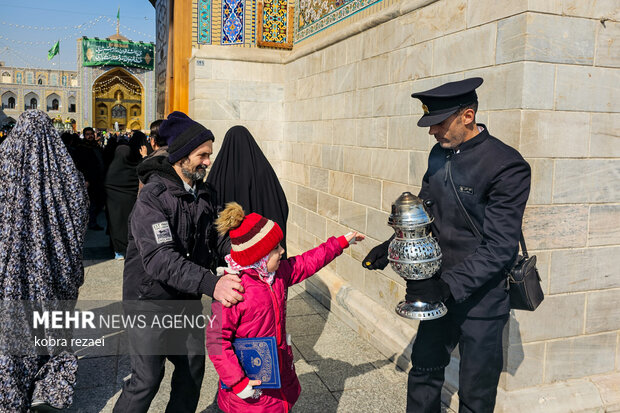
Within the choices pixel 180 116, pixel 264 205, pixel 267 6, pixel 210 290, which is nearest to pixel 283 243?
pixel 264 205

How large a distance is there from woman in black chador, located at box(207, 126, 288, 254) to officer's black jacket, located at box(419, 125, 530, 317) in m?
1.56

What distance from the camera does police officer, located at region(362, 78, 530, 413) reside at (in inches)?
94.2

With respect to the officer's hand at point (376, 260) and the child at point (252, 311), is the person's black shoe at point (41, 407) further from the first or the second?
the officer's hand at point (376, 260)

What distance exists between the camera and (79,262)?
3.81m

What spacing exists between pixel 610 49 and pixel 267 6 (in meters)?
5.93

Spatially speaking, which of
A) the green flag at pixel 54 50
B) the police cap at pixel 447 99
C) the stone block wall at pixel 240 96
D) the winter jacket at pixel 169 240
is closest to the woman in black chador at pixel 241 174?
the winter jacket at pixel 169 240

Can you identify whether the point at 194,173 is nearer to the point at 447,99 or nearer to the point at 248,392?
the point at 248,392

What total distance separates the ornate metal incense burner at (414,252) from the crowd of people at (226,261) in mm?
65

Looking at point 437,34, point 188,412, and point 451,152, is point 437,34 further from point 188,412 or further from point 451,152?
point 188,412

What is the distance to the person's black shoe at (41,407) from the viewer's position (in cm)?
332

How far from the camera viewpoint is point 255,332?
8.46 ft

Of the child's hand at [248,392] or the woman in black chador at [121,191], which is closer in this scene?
the child's hand at [248,392]

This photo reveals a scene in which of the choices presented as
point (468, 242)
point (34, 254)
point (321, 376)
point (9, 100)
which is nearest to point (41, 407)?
point (34, 254)

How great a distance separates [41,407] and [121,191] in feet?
16.5
